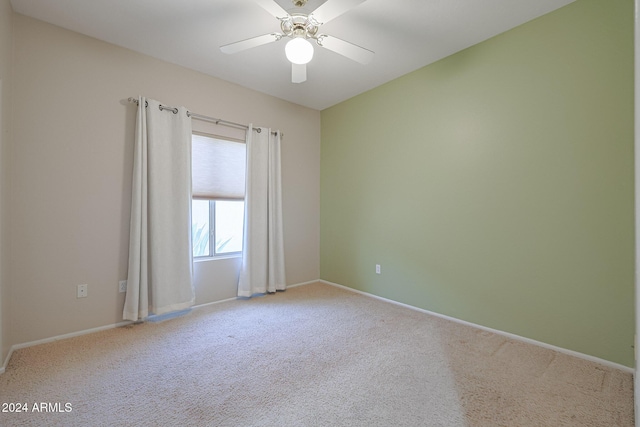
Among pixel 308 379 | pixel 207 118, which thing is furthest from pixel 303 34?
pixel 308 379

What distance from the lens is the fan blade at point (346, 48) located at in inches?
77.5

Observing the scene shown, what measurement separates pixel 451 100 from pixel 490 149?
2.12 feet

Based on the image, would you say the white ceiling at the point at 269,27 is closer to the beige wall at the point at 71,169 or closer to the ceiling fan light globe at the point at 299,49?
the beige wall at the point at 71,169

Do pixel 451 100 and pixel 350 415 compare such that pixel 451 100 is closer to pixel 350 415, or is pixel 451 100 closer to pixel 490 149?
pixel 490 149

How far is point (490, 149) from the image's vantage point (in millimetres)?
2451

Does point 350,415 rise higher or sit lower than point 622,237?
lower

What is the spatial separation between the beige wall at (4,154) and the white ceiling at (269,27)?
0.30 metres

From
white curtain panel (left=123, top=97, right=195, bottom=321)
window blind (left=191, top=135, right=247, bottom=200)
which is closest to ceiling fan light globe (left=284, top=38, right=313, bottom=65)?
white curtain panel (left=123, top=97, right=195, bottom=321)

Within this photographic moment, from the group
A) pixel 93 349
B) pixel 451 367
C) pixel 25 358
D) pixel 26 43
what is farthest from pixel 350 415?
pixel 26 43

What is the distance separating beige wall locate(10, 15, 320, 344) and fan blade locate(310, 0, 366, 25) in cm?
183

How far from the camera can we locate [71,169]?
7.65 feet

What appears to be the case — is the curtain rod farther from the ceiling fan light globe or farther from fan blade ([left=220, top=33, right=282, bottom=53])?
the ceiling fan light globe

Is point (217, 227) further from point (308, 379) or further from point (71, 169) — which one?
point (308, 379)

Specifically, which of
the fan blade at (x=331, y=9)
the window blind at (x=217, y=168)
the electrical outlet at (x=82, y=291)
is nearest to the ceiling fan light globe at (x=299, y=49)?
the fan blade at (x=331, y=9)
